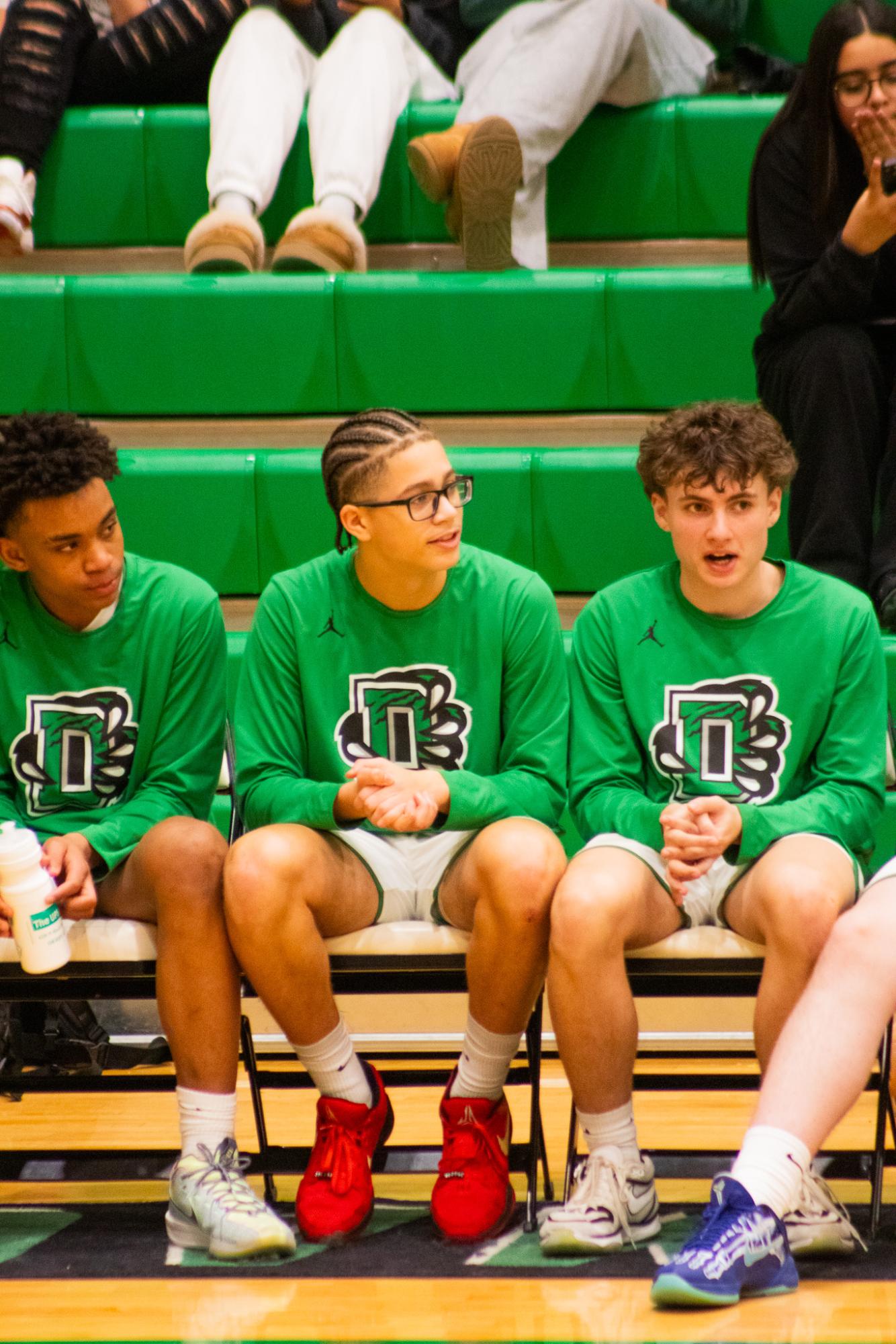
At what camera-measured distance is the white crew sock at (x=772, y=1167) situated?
148 cm

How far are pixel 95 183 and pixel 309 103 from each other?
0.52 meters

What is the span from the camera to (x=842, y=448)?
2455mm

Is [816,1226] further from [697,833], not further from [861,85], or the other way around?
[861,85]

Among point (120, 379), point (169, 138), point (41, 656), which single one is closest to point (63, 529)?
point (41, 656)

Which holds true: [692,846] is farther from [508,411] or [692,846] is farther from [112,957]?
[508,411]

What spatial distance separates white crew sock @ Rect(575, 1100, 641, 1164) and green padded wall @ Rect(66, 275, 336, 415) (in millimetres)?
1722

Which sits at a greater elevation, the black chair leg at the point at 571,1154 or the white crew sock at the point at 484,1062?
the white crew sock at the point at 484,1062

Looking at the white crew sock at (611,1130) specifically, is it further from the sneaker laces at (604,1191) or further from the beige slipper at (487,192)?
the beige slipper at (487,192)

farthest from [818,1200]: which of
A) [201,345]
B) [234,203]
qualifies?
[234,203]

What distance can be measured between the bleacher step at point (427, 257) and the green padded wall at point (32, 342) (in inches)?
13.3

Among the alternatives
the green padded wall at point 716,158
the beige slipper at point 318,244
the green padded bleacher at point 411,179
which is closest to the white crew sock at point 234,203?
the beige slipper at point 318,244

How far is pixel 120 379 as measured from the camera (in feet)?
9.95

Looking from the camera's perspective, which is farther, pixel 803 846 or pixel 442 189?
pixel 442 189

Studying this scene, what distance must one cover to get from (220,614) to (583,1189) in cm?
85
